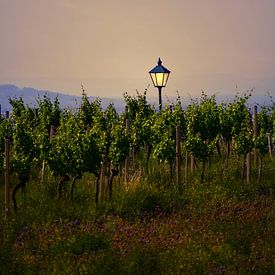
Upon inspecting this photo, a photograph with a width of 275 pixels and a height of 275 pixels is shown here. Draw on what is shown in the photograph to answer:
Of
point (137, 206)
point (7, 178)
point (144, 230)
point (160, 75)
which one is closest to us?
point (144, 230)

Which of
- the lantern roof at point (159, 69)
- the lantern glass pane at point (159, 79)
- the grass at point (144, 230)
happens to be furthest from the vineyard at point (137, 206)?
the lantern roof at point (159, 69)

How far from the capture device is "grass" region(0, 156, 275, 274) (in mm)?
7828

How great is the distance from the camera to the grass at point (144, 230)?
25.7 feet

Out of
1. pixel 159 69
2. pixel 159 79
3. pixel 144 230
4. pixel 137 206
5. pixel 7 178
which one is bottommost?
pixel 144 230

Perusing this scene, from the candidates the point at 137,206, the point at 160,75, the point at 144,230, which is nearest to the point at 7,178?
the point at 137,206

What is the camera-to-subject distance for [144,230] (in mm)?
9992

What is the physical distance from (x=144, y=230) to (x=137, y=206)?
1.83m

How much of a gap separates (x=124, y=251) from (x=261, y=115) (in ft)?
53.8

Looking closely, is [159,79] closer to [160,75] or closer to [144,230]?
[160,75]

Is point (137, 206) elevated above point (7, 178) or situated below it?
below

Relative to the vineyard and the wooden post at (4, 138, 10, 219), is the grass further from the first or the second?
the wooden post at (4, 138, 10, 219)

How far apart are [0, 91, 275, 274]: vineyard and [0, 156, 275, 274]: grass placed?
25 millimetres

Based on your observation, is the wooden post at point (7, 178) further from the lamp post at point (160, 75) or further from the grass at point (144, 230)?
the lamp post at point (160, 75)

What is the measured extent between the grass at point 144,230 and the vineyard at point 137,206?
3cm
